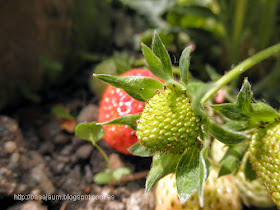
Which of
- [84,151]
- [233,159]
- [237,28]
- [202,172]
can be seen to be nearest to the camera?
[202,172]

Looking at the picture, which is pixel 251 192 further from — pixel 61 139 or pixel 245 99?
pixel 61 139

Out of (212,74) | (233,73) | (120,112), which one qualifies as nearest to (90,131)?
(120,112)

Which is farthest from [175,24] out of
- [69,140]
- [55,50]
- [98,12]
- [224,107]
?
[224,107]

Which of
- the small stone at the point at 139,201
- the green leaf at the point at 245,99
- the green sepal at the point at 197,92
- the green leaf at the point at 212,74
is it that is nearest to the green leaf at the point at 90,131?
the small stone at the point at 139,201

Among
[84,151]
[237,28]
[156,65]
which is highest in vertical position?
[237,28]

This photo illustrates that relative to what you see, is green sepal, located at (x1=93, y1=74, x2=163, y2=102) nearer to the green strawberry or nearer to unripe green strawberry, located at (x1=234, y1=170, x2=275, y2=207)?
the green strawberry
